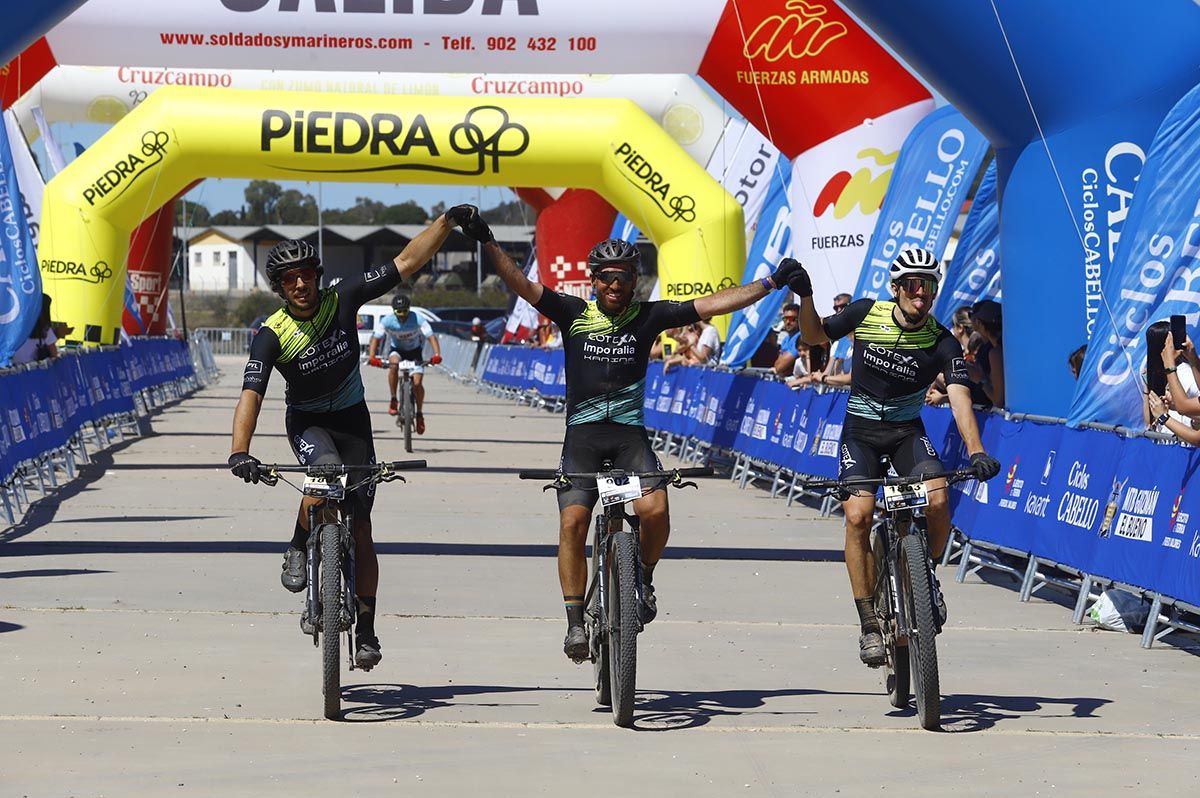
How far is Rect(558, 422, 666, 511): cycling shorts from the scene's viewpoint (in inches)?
295

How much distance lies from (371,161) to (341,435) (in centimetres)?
1448

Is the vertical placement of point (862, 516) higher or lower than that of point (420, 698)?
higher

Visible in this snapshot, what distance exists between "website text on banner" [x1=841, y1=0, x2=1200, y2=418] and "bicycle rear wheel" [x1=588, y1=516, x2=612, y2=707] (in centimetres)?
567

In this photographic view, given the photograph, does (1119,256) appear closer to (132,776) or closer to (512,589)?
(512,589)

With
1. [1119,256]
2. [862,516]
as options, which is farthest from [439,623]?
[1119,256]

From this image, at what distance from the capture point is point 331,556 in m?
7.18

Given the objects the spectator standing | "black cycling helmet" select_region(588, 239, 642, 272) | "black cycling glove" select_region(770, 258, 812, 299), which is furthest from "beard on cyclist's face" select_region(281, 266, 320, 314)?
the spectator standing

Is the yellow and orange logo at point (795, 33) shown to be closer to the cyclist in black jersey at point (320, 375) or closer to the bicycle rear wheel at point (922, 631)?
the cyclist in black jersey at point (320, 375)

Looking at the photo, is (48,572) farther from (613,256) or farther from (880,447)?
(880,447)

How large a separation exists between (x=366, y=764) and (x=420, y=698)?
127cm

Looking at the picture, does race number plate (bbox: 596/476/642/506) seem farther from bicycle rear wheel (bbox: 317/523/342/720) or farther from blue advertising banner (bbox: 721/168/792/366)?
blue advertising banner (bbox: 721/168/792/366)

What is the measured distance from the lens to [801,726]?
7129 mm

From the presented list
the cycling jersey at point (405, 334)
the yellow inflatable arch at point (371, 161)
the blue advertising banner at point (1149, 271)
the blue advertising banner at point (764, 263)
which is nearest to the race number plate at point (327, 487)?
Answer: the blue advertising banner at point (1149, 271)

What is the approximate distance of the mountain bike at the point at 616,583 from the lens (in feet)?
23.0
